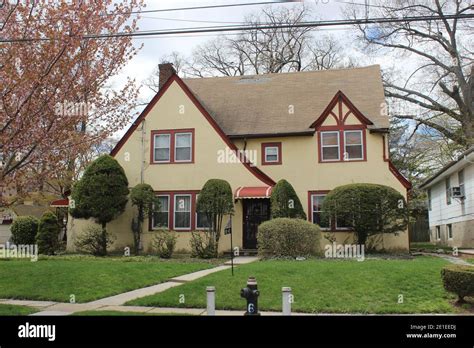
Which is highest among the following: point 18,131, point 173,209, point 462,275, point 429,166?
point 429,166

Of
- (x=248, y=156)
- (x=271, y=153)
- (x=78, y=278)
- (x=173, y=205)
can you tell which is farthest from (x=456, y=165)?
(x=78, y=278)

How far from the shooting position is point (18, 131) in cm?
984

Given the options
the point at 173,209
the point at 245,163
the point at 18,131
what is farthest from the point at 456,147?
the point at 18,131

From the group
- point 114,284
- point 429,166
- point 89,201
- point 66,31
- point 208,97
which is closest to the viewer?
point 66,31

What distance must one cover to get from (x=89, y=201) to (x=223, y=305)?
11384mm

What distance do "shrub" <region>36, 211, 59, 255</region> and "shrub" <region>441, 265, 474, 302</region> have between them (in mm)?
15903

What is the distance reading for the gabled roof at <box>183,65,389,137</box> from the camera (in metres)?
22.1

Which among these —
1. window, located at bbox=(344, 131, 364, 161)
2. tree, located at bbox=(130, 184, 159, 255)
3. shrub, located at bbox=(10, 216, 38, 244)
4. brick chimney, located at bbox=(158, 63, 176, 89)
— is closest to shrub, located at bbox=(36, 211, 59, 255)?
tree, located at bbox=(130, 184, 159, 255)

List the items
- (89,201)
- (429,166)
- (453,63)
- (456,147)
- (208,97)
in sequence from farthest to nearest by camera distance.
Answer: (429,166), (453,63), (456,147), (208,97), (89,201)

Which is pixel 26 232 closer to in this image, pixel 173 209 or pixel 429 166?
pixel 173 209

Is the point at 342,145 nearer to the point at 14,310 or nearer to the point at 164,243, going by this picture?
the point at 164,243

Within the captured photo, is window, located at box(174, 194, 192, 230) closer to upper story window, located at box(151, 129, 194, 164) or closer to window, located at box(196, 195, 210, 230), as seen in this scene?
window, located at box(196, 195, 210, 230)

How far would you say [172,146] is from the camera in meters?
21.5

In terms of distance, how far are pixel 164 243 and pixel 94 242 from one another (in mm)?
3010
